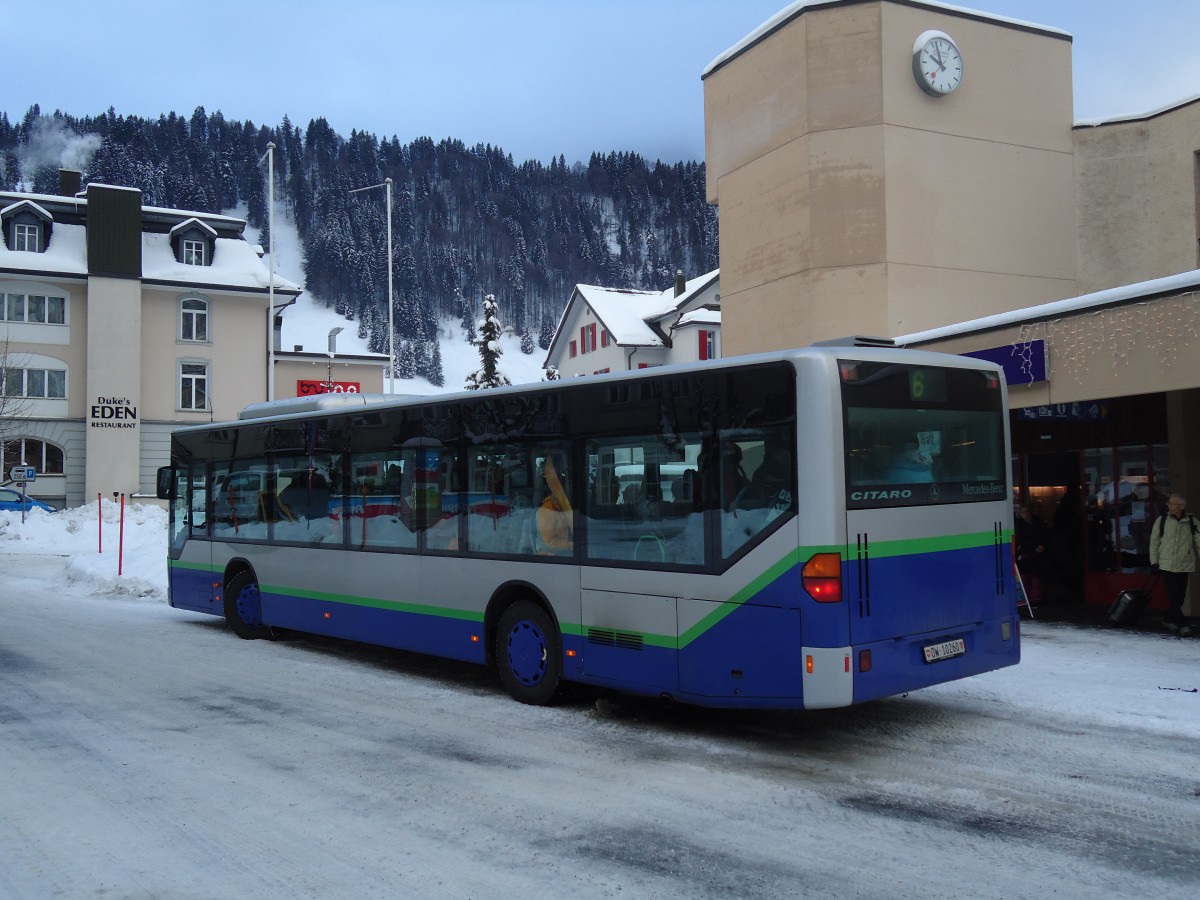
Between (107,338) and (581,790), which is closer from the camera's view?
(581,790)

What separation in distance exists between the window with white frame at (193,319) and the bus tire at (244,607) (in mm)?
37653

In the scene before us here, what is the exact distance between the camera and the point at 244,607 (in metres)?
13.6

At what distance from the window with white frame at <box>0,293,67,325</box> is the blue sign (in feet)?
141

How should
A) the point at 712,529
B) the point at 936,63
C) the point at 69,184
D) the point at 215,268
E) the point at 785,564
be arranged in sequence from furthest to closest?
the point at 69,184 → the point at 215,268 → the point at 936,63 → the point at 712,529 → the point at 785,564

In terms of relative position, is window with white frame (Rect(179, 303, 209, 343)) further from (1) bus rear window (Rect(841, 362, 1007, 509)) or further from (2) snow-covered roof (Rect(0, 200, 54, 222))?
(1) bus rear window (Rect(841, 362, 1007, 509))

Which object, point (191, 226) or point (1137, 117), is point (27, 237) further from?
point (1137, 117)

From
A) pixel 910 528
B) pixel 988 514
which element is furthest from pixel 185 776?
pixel 988 514

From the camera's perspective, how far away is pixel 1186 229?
734 inches

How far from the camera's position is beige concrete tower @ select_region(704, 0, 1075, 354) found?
19.4 meters

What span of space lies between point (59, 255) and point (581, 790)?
156 feet

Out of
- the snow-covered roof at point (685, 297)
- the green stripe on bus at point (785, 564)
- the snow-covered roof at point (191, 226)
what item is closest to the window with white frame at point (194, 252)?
the snow-covered roof at point (191, 226)

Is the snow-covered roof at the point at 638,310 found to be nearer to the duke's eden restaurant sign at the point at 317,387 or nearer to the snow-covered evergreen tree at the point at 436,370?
the duke's eden restaurant sign at the point at 317,387

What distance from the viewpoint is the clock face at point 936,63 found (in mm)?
19484

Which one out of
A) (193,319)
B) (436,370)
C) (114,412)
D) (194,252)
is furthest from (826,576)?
(436,370)
